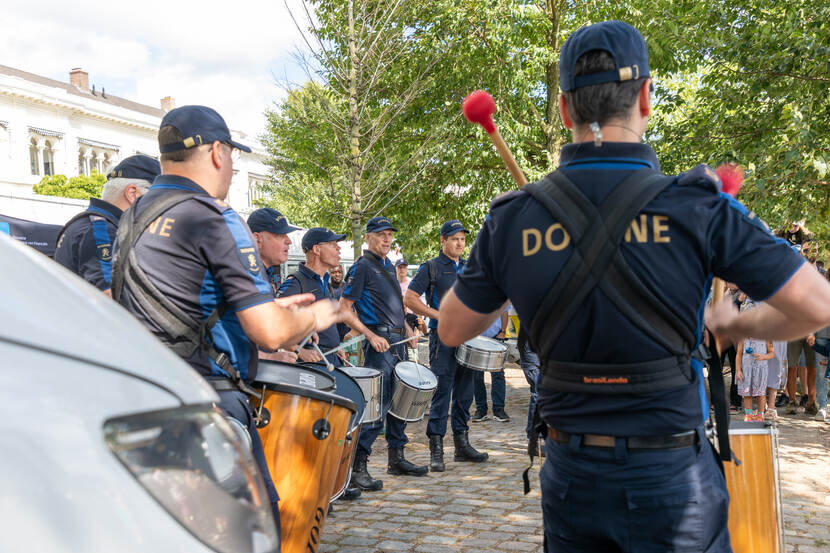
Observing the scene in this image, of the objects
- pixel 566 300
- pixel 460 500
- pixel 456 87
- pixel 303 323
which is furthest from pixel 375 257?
pixel 456 87

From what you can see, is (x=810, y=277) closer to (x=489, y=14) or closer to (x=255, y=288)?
(x=255, y=288)

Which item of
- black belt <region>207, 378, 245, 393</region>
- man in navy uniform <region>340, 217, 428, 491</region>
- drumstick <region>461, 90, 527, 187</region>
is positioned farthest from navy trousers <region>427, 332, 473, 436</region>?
drumstick <region>461, 90, 527, 187</region>

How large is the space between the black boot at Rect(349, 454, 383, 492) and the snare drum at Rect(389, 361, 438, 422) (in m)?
0.55

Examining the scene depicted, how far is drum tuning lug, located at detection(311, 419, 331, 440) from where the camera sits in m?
3.35

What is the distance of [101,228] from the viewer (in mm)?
4613

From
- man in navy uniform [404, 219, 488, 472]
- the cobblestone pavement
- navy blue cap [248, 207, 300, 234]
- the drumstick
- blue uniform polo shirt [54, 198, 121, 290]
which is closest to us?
the drumstick

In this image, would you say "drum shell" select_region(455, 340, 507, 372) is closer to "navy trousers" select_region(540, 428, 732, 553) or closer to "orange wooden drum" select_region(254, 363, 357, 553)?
"orange wooden drum" select_region(254, 363, 357, 553)

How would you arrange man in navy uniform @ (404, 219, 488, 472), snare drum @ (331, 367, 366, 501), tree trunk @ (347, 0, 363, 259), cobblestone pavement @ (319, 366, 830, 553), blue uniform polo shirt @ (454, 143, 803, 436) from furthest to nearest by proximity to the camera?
tree trunk @ (347, 0, 363, 259) < man in navy uniform @ (404, 219, 488, 472) < cobblestone pavement @ (319, 366, 830, 553) < snare drum @ (331, 367, 366, 501) < blue uniform polo shirt @ (454, 143, 803, 436)

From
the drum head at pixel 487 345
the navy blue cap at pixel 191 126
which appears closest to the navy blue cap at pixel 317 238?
the drum head at pixel 487 345

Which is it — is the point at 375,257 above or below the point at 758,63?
below

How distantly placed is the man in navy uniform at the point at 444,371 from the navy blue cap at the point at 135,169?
3.06m

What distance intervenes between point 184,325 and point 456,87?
12539 mm

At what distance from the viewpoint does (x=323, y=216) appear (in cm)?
1552

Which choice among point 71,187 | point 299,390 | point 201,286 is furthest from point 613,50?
point 71,187
